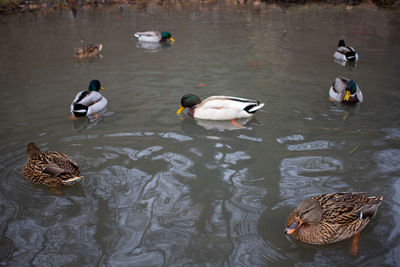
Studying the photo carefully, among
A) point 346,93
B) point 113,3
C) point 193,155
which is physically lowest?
point 193,155

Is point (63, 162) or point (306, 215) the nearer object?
point (306, 215)

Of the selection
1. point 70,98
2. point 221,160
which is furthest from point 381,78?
point 70,98

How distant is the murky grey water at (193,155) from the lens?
332 centimetres

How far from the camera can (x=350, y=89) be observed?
6277mm

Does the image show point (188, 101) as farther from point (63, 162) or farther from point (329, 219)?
point (329, 219)

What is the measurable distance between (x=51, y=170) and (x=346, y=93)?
501cm

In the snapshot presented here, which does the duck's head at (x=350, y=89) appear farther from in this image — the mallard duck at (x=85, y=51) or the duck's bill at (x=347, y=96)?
the mallard duck at (x=85, y=51)

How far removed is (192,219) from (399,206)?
216cm

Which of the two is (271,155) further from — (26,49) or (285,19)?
(285,19)

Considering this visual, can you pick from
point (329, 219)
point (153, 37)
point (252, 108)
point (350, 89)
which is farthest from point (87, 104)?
point (153, 37)

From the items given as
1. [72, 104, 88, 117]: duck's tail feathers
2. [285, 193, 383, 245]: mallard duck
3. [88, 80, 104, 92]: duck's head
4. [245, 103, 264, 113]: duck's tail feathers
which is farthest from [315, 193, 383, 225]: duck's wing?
[88, 80, 104, 92]: duck's head

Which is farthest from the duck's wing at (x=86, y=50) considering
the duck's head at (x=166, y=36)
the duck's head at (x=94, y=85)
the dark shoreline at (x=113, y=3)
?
the dark shoreline at (x=113, y=3)

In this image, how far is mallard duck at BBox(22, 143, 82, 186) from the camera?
13.1 ft

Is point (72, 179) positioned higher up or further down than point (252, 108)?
further down
